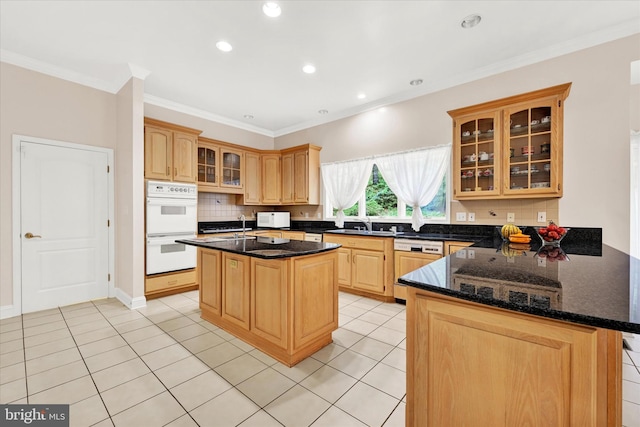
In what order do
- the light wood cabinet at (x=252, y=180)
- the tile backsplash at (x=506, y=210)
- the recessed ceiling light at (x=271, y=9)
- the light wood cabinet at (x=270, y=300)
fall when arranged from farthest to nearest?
the light wood cabinet at (x=252, y=180)
the tile backsplash at (x=506, y=210)
the recessed ceiling light at (x=271, y=9)
the light wood cabinet at (x=270, y=300)

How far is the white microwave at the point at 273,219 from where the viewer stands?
5.20 meters

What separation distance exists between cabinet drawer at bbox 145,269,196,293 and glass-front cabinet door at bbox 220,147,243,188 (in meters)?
1.62

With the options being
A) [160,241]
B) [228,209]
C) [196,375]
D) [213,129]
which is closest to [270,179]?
[228,209]

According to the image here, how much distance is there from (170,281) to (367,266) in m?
2.81

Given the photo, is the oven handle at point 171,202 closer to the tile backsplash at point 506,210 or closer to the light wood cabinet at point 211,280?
the light wood cabinet at point 211,280

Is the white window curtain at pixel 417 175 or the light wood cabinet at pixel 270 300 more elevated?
the white window curtain at pixel 417 175

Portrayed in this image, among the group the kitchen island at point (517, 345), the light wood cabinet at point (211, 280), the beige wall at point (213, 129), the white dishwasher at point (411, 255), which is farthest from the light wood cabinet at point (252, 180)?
the kitchen island at point (517, 345)

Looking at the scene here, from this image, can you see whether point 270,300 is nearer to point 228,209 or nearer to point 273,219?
point 273,219

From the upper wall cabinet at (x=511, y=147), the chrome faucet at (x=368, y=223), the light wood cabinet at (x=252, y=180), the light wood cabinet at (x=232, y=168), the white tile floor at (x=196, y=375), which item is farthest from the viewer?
the light wood cabinet at (x=252, y=180)

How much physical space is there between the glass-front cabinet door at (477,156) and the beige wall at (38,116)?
4666 millimetres

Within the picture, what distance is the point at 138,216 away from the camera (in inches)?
134

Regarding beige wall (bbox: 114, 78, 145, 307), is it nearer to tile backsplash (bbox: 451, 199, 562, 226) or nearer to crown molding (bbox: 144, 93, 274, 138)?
crown molding (bbox: 144, 93, 274, 138)

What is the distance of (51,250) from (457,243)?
16.2 ft

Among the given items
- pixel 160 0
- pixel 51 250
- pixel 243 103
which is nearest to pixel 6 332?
pixel 51 250
